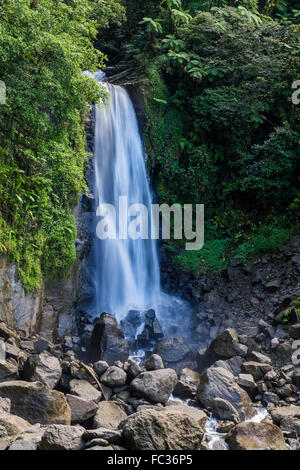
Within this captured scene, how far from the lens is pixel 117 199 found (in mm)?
10906

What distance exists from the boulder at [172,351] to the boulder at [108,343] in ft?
2.48

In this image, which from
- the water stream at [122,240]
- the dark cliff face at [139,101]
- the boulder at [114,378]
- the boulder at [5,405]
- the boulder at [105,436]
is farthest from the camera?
the dark cliff face at [139,101]

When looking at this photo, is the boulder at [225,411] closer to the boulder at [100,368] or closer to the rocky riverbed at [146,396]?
the rocky riverbed at [146,396]

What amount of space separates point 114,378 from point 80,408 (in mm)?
972

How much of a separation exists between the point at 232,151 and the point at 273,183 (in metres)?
1.80

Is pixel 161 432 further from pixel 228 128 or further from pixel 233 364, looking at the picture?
pixel 228 128

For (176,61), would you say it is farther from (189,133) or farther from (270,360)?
(270,360)

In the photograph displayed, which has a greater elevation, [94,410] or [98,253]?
[98,253]

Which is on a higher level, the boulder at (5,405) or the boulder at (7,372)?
the boulder at (7,372)

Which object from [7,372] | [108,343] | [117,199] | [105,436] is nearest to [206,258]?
[117,199]

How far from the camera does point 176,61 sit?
41.5 ft

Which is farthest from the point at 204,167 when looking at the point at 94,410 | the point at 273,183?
the point at 94,410

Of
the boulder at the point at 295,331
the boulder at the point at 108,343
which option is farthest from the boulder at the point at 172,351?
the boulder at the point at 295,331

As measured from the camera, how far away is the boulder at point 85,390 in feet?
18.5
